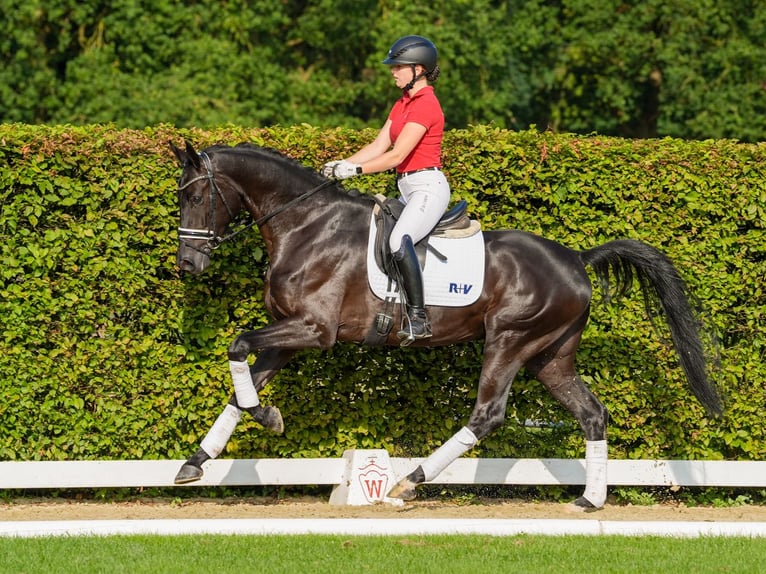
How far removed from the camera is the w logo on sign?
8.69 meters

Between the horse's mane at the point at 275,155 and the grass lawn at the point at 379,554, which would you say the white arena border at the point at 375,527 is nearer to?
the grass lawn at the point at 379,554

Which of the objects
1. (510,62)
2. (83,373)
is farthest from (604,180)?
(510,62)

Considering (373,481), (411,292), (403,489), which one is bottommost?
(373,481)

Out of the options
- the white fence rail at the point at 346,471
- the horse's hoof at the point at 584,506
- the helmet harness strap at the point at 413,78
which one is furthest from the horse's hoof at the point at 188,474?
the helmet harness strap at the point at 413,78

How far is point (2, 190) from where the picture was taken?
8.61 metres

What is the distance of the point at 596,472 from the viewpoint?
8.58 meters

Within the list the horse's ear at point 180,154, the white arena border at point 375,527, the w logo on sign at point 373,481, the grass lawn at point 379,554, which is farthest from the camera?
the w logo on sign at point 373,481

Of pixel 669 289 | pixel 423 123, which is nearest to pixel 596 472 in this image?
pixel 669 289

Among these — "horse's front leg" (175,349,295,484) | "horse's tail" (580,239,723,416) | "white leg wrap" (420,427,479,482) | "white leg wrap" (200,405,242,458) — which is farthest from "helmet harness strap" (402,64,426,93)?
"white leg wrap" (200,405,242,458)

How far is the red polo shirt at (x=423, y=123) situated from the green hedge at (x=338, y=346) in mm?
828

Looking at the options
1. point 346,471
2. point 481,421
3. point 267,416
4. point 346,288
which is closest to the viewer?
point 267,416

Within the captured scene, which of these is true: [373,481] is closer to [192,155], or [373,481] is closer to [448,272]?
[448,272]

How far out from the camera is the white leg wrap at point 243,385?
7.88 m

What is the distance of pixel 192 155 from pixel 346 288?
144 cm
